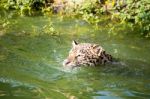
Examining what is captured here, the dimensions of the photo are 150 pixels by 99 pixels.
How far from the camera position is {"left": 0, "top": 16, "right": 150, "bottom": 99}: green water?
22.6 ft

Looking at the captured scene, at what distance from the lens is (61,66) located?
8.24 meters

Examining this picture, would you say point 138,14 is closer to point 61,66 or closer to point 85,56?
point 85,56

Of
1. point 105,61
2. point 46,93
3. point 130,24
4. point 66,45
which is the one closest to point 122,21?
point 130,24

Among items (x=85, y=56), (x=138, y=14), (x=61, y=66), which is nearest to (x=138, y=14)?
(x=138, y=14)

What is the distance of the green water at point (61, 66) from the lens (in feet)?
22.6

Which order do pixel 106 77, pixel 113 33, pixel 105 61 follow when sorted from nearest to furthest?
pixel 106 77 < pixel 105 61 < pixel 113 33

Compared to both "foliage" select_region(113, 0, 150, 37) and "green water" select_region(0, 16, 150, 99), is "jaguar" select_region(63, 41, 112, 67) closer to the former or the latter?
"green water" select_region(0, 16, 150, 99)

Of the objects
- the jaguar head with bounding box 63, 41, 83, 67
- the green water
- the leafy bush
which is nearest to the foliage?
the leafy bush

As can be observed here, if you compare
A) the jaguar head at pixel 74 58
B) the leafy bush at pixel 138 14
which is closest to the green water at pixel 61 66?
the jaguar head at pixel 74 58

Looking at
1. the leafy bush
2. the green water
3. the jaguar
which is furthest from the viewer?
the leafy bush

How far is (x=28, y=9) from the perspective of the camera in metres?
12.6

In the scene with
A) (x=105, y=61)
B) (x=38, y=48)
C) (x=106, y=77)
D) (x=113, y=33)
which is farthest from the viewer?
(x=113, y=33)

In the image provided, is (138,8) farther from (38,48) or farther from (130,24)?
(38,48)

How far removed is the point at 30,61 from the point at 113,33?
303cm
